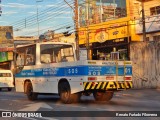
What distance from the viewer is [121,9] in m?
40.2

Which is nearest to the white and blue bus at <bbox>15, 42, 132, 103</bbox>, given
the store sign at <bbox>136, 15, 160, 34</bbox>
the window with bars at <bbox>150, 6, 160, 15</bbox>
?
the store sign at <bbox>136, 15, 160, 34</bbox>

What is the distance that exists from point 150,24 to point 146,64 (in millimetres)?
7254

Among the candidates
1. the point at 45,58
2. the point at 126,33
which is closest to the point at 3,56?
the point at 126,33

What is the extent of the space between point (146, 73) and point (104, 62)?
12.0m

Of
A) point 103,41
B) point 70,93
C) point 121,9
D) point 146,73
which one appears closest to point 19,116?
point 70,93

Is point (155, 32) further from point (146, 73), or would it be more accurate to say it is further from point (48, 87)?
point (48, 87)

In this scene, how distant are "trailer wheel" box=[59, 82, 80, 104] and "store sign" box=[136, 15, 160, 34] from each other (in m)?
18.1

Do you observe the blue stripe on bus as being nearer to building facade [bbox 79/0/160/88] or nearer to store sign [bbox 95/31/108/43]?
building facade [bbox 79/0/160/88]

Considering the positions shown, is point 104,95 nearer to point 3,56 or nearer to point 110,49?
point 110,49

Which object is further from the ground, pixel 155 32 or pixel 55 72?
pixel 155 32

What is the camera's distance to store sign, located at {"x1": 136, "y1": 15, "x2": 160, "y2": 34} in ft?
107

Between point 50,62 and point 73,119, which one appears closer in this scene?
point 73,119

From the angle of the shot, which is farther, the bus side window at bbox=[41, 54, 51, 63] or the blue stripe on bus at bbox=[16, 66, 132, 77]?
the bus side window at bbox=[41, 54, 51, 63]

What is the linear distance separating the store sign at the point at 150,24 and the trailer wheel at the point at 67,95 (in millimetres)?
18104
